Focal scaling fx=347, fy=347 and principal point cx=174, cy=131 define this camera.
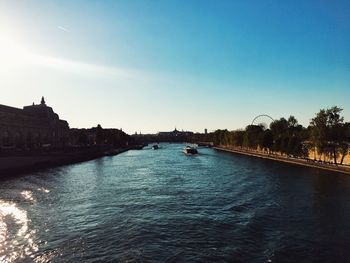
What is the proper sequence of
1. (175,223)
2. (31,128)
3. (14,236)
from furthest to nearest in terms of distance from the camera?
(31,128), (175,223), (14,236)

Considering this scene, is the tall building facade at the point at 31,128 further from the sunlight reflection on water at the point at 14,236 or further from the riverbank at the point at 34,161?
the sunlight reflection on water at the point at 14,236

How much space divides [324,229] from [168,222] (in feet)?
43.5

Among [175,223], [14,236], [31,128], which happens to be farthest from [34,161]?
[175,223]

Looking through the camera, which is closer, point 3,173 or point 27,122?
point 3,173

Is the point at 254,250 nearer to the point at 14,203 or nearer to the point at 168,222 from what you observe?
the point at 168,222

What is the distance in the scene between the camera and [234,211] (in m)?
35.1

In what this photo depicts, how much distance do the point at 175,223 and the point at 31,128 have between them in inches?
4766

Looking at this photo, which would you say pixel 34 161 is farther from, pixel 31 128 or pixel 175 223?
pixel 175 223

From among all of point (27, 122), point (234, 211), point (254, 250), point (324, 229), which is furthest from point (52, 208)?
point (27, 122)

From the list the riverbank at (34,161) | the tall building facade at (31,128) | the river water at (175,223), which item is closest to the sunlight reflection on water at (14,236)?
the river water at (175,223)

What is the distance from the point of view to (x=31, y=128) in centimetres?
13700

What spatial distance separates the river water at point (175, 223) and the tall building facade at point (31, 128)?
65.6 m

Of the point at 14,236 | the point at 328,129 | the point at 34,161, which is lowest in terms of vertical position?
the point at 14,236

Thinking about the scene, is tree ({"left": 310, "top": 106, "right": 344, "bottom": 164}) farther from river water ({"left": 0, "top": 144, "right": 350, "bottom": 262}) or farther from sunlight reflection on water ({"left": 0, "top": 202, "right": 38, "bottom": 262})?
sunlight reflection on water ({"left": 0, "top": 202, "right": 38, "bottom": 262})
